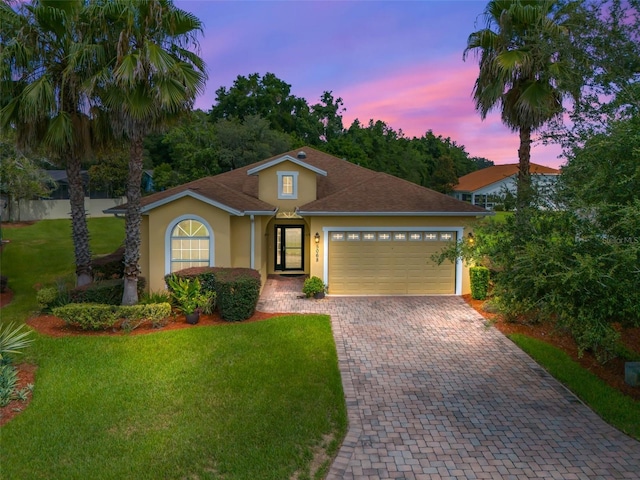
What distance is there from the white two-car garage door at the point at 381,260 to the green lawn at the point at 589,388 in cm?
550

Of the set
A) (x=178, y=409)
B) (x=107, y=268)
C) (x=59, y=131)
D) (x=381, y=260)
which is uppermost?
(x=59, y=131)

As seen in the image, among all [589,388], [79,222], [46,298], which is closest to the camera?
[589,388]

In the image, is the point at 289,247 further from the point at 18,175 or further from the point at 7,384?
the point at 18,175

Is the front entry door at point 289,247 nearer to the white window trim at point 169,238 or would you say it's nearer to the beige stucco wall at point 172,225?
the beige stucco wall at point 172,225

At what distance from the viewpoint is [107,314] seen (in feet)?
38.1

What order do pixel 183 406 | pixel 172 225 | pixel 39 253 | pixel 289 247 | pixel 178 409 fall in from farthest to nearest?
pixel 39 253 < pixel 289 247 < pixel 172 225 < pixel 183 406 < pixel 178 409

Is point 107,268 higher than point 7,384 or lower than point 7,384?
higher

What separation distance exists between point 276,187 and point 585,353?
1224 centimetres

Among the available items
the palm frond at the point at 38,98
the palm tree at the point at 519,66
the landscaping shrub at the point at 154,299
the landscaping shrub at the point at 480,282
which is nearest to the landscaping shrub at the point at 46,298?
the landscaping shrub at the point at 154,299

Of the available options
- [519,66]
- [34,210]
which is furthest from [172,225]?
[34,210]

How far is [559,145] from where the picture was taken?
9.32m

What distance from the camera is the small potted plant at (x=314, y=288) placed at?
15.6 m

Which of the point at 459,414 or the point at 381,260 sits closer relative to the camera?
the point at 459,414

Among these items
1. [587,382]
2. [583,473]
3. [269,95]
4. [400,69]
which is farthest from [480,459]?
[269,95]
